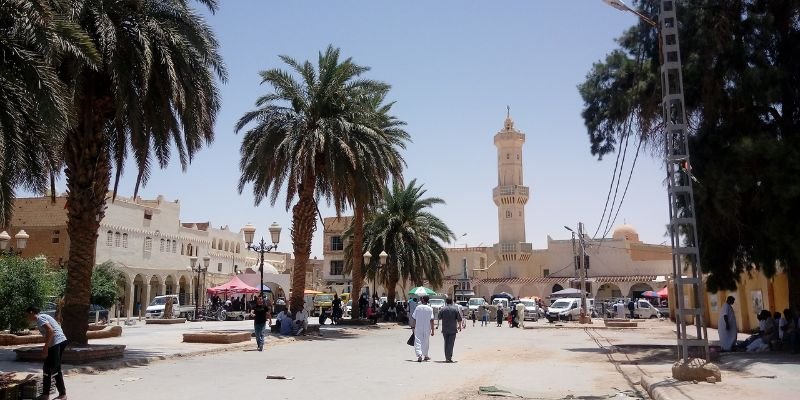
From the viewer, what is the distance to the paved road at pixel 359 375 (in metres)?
10.5

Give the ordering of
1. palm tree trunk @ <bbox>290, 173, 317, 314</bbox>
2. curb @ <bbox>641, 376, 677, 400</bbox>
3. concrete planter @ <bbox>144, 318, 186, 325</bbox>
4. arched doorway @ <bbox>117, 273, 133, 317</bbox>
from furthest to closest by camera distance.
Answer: arched doorway @ <bbox>117, 273, 133, 317</bbox> < concrete planter @ <bbox>144, 318, 186, 325</bbox> < palm tree trunk @ <bbox>290, 173, 317, 314</bbox> < curb @ <bbox>641, 376, 677, 400</bbox>

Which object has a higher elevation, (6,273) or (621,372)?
(6,273)

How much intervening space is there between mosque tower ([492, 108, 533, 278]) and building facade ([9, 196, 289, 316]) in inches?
1184

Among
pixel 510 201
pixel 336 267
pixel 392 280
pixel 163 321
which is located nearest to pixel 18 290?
pixel 163 321

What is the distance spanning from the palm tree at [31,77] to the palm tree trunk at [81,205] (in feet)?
11.9

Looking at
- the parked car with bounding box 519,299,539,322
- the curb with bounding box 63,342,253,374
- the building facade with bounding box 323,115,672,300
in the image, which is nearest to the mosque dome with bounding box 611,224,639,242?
the building facade with bounding box 323,115,672,300

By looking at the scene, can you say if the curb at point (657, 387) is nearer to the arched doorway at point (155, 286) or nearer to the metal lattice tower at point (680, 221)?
the metal lattice tower at point (680, 221)

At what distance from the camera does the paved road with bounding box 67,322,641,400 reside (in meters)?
10.5

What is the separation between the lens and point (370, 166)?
85.8 feet

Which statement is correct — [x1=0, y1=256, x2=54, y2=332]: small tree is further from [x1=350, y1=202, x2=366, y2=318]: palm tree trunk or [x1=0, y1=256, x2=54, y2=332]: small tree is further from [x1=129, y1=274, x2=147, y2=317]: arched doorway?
[x1=129, y1=274, x2=147, y2=317]: arched doorway

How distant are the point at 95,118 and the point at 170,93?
5.63ft

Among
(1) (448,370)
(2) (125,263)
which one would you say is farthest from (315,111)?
(2) (125,263)

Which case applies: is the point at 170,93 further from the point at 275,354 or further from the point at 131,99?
the point at 275,354

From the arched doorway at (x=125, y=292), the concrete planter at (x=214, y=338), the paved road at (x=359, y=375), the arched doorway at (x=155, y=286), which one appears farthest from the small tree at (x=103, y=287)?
the paved road at (x=359, y=375)
